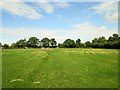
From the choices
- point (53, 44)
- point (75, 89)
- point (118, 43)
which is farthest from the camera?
point (53, 44)

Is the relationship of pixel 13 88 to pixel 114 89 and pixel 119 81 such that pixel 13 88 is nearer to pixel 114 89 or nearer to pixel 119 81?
pixel 114 89

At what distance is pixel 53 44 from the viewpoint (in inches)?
7249

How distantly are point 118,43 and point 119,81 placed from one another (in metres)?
85.7

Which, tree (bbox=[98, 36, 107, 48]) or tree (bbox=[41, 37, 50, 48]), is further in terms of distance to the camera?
tree (bbox=[41, 37, 50, 48])

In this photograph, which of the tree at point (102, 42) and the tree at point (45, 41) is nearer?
the tree at point (102, 42)

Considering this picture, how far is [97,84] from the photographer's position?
1288cm

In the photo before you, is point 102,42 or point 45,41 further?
point 45,41

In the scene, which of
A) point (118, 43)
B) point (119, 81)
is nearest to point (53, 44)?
point (118, 43)

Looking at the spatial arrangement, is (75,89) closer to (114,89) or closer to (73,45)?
(114,89)

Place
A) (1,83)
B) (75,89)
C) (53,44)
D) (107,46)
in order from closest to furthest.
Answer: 1. (75,89)
2. (1,83)
3. (107,46)
4. (53,44)

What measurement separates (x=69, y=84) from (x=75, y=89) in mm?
1230

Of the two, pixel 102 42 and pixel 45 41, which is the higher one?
pixel 45 41

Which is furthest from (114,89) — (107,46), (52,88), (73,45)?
(73,45)

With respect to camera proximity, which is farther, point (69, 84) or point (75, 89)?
point (69, 84)
